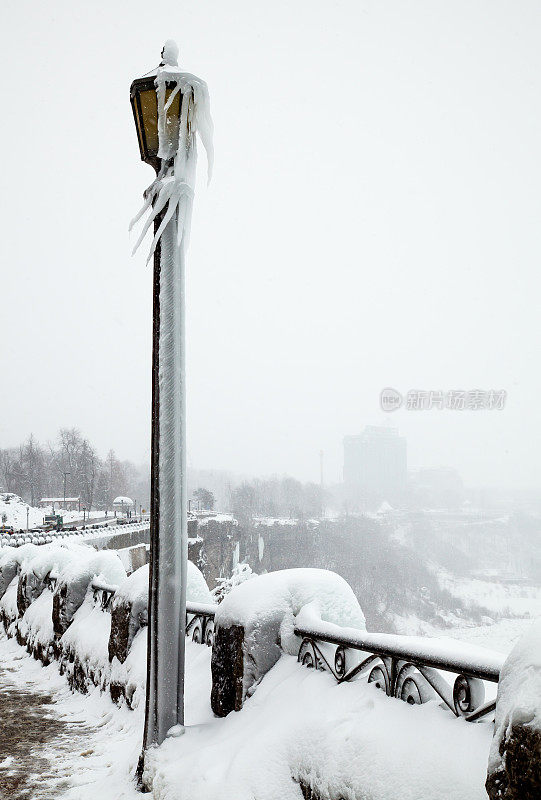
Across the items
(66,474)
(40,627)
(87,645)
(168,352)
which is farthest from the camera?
(66,474)

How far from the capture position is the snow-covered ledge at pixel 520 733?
1676 mm

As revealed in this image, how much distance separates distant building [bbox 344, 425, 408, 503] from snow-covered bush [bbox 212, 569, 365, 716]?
14695 cm

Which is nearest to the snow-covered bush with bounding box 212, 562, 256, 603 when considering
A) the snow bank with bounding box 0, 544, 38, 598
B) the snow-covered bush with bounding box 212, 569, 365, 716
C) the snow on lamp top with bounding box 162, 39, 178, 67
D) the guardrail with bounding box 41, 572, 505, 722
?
the snow bank with bounding box 0, 544, 38, 598

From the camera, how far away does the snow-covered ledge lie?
5.50 feet

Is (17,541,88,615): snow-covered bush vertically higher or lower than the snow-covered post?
lower

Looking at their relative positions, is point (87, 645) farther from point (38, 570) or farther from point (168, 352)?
point (168, 352)

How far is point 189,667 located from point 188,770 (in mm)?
1468

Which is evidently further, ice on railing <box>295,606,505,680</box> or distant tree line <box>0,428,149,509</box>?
distant tree line <box>0,428,149,509</box>

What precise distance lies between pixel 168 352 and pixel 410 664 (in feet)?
8.10

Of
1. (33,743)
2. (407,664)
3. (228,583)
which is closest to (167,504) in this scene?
(407,664)

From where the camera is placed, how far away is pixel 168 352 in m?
4.19

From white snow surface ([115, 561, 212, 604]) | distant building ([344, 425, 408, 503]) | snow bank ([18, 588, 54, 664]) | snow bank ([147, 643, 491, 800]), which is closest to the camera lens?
snow bank ([147, 643, 491, 800])

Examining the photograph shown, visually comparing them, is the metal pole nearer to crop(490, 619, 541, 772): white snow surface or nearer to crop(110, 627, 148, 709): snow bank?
crop(110, 627, 148, 709): snow bank

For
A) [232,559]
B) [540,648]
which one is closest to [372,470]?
[232,559]
